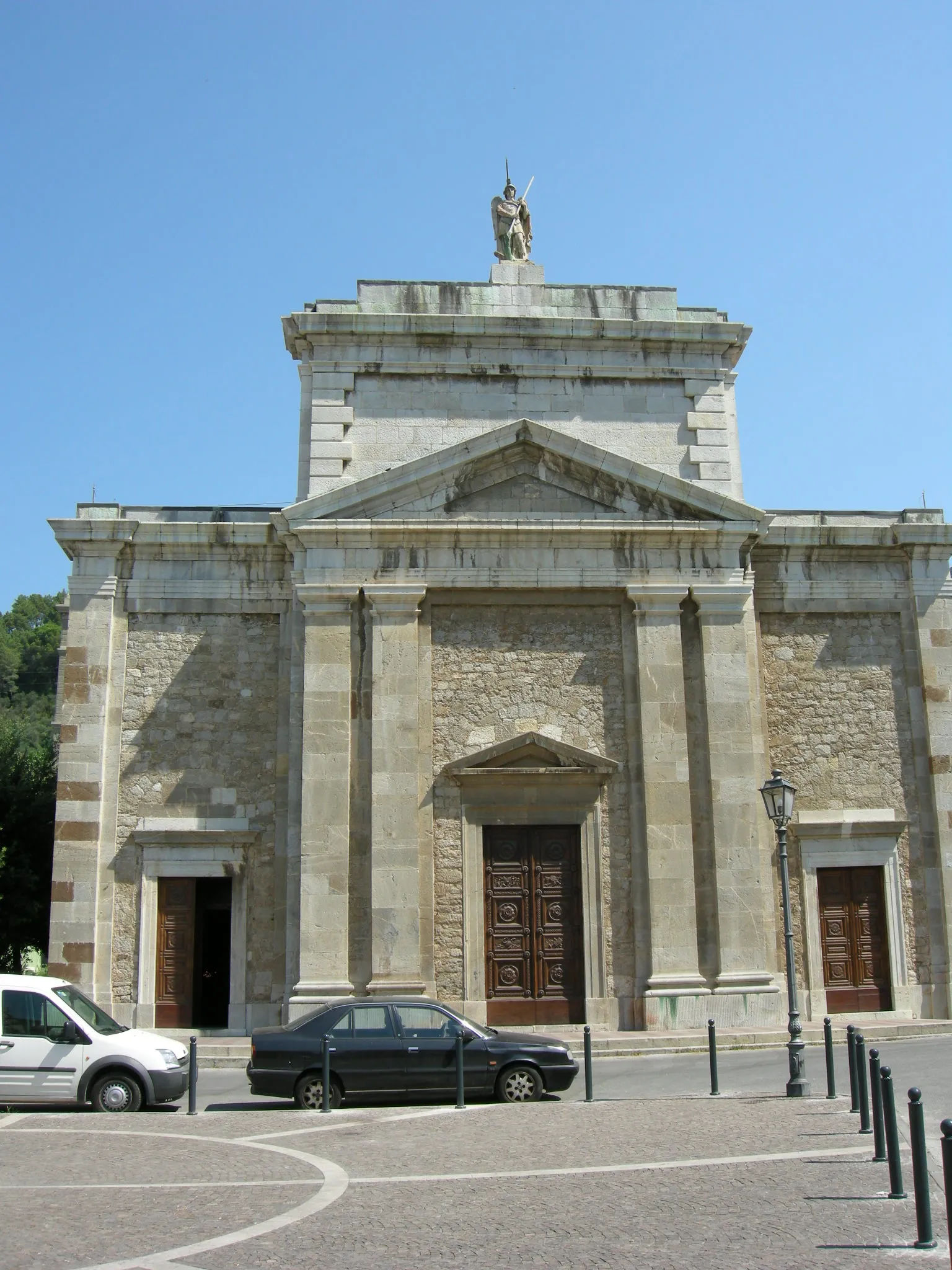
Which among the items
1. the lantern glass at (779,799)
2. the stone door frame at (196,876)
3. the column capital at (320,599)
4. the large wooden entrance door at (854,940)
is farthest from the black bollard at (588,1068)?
the column capital at (320,599)

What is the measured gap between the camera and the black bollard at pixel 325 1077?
46.0 ft

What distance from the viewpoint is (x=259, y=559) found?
74.2ft

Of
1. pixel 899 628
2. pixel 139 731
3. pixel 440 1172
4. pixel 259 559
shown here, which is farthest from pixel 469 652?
pixel 440 1172

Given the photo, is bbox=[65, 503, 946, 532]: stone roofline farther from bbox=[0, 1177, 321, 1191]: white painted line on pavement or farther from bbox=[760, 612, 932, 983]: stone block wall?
bbox=[0, 1177, 321, 1191]: white painted line on pavement

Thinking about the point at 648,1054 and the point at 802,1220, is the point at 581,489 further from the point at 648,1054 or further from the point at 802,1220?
the point at 802,1220

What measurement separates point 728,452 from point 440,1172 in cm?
1593

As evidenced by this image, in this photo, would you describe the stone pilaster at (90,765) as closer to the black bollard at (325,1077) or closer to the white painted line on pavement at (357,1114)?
the black bollard at (325,1077)

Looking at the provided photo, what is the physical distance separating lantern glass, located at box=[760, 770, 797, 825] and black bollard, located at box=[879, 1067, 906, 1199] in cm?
690

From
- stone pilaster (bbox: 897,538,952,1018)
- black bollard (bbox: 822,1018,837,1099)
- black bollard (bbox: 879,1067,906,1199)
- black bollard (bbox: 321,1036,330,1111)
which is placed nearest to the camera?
black bollard (bbox: 879,1067,906,1199)

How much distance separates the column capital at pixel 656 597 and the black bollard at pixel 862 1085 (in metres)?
10.1

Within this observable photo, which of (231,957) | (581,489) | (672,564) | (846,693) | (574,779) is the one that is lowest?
(231,957)

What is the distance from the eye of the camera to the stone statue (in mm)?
24703

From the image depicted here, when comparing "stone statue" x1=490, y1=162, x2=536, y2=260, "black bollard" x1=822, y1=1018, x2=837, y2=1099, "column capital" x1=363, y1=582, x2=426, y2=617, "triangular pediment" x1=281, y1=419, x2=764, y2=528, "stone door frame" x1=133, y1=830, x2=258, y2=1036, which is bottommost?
"black bollard" x1=822, y1=1018, x2=837, y2=1099

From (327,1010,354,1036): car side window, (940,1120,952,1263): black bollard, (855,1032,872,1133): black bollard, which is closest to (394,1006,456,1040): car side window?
(327,1010,354,1036): car side window
